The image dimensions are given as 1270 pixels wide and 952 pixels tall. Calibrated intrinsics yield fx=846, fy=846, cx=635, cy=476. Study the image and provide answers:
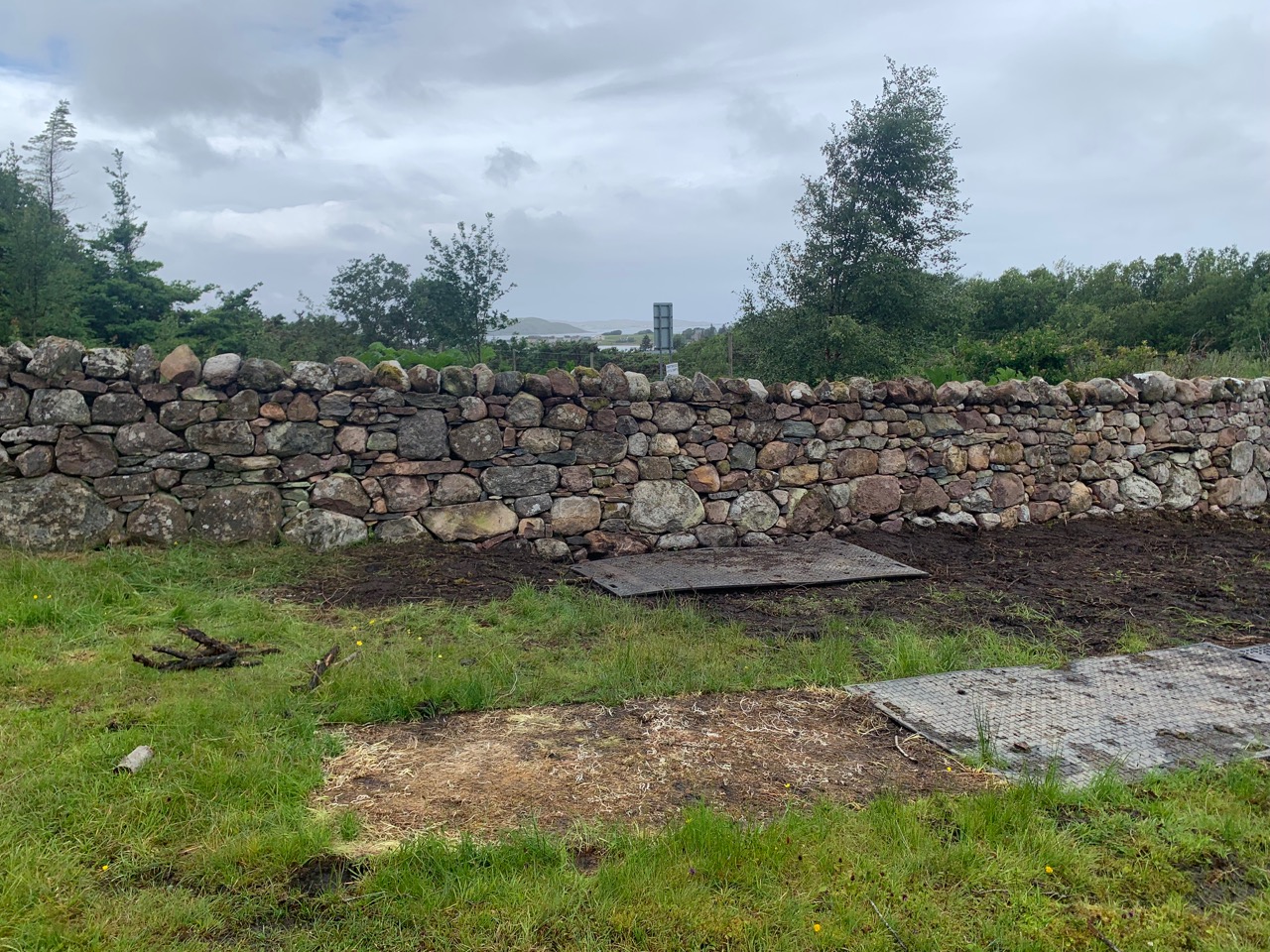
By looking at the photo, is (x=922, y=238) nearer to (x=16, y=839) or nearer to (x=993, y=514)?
(x=993, y=514)

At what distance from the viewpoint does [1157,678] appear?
416 centimetres

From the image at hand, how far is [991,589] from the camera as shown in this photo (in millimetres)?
6129

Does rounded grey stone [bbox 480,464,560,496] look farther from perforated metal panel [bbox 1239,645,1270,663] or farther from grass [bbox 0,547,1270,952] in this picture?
perforated metal panel [bbox 1239,645,1270,663]

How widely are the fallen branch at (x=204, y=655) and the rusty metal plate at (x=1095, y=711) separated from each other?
294 centimetres

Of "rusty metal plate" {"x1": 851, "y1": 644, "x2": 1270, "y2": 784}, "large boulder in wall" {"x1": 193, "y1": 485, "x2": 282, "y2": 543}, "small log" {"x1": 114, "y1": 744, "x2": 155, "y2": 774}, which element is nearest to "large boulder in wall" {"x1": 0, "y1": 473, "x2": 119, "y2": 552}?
"large boulder in wall" {"x1": 193, "y1": 485, "x2": 282, "y2": 543}

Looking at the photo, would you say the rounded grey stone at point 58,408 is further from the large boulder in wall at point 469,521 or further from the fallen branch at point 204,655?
the fallen branch at point 204,655

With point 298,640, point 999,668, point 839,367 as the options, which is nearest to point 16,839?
point 298,640

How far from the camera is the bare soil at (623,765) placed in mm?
2789

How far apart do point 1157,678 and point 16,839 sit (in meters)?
4.68

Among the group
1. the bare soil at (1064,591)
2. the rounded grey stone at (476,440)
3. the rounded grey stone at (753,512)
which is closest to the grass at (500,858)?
the bare soil at (1064,591)

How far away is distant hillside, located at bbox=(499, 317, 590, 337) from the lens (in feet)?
56.1

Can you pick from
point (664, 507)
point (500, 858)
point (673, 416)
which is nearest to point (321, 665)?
point (500, 858)

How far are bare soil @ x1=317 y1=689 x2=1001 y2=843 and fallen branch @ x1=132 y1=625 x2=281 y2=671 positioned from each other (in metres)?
0.99

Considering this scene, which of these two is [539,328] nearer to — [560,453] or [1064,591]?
[560,453]
